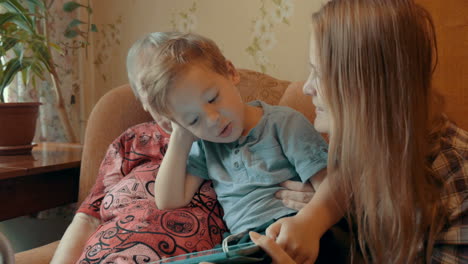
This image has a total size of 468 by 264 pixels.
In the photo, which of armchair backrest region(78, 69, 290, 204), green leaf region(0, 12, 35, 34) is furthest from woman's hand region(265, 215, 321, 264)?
green leaf region(0, 12, 35, 34)

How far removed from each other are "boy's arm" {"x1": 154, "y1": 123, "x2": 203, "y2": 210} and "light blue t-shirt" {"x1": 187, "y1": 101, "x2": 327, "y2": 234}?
0.21 ft

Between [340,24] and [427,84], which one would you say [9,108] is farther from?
[427,84]

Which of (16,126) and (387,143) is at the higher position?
(387,143)

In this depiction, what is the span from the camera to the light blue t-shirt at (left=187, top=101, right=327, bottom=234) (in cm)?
86

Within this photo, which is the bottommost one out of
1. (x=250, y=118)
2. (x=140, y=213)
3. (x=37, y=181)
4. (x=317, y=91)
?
(x=37, y=181)

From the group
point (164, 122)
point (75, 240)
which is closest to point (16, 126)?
point (75, 240)

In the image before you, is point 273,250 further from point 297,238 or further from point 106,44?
point 106,44

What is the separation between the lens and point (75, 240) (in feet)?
3.51

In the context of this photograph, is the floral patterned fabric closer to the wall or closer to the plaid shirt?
the plaid shirt

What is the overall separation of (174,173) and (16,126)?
0.81 m

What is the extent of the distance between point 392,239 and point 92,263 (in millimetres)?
613

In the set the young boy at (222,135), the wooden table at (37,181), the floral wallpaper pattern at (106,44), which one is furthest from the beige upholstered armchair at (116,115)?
the floral wallpaper pattern at (106,44)

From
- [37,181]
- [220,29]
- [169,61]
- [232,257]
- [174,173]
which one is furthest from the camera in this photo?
[220,29]

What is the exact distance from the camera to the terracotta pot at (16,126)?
143 centimetres
